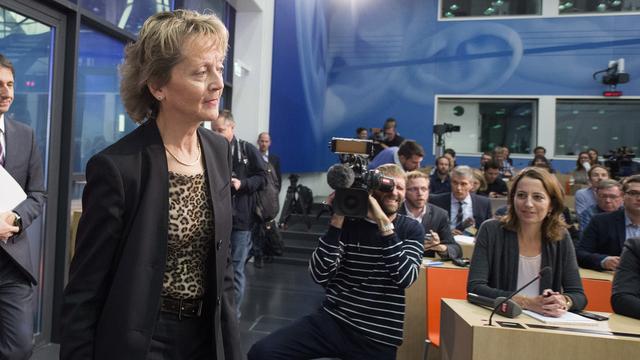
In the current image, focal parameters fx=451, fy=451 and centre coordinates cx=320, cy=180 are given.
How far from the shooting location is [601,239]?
9.99 feet

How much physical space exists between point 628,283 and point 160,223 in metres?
2.02

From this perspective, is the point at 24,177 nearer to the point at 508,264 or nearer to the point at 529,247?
the point at 508,264

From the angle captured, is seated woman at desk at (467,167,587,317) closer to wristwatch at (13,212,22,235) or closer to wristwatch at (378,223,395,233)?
wristwatch at (378,223,395,233)

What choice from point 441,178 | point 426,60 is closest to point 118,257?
point 441,178

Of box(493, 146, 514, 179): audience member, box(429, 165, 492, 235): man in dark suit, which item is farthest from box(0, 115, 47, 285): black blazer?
box(493, 146, 514, 179): audience member

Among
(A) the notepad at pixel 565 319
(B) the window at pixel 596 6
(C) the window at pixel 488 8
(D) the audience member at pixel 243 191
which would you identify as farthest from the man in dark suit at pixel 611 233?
(B) the window at pixel 596 6

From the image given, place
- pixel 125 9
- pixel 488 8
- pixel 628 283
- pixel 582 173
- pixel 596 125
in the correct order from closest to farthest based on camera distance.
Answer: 1. pixel 628 283
2. pixel 125 9
3. pixel 582 173
4. pixel 596 125
5. pixel 488 8

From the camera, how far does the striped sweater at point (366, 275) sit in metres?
1.82

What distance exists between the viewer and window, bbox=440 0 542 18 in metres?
9.96

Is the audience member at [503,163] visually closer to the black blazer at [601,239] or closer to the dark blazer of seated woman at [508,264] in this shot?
the black blazer at [601,239]

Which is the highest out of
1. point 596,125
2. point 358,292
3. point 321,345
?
point 596,125

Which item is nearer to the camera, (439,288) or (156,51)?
(156,51)

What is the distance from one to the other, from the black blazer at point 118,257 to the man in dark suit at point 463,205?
3330 mm

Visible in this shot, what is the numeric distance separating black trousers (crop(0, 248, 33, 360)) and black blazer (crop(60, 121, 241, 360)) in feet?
3.63
